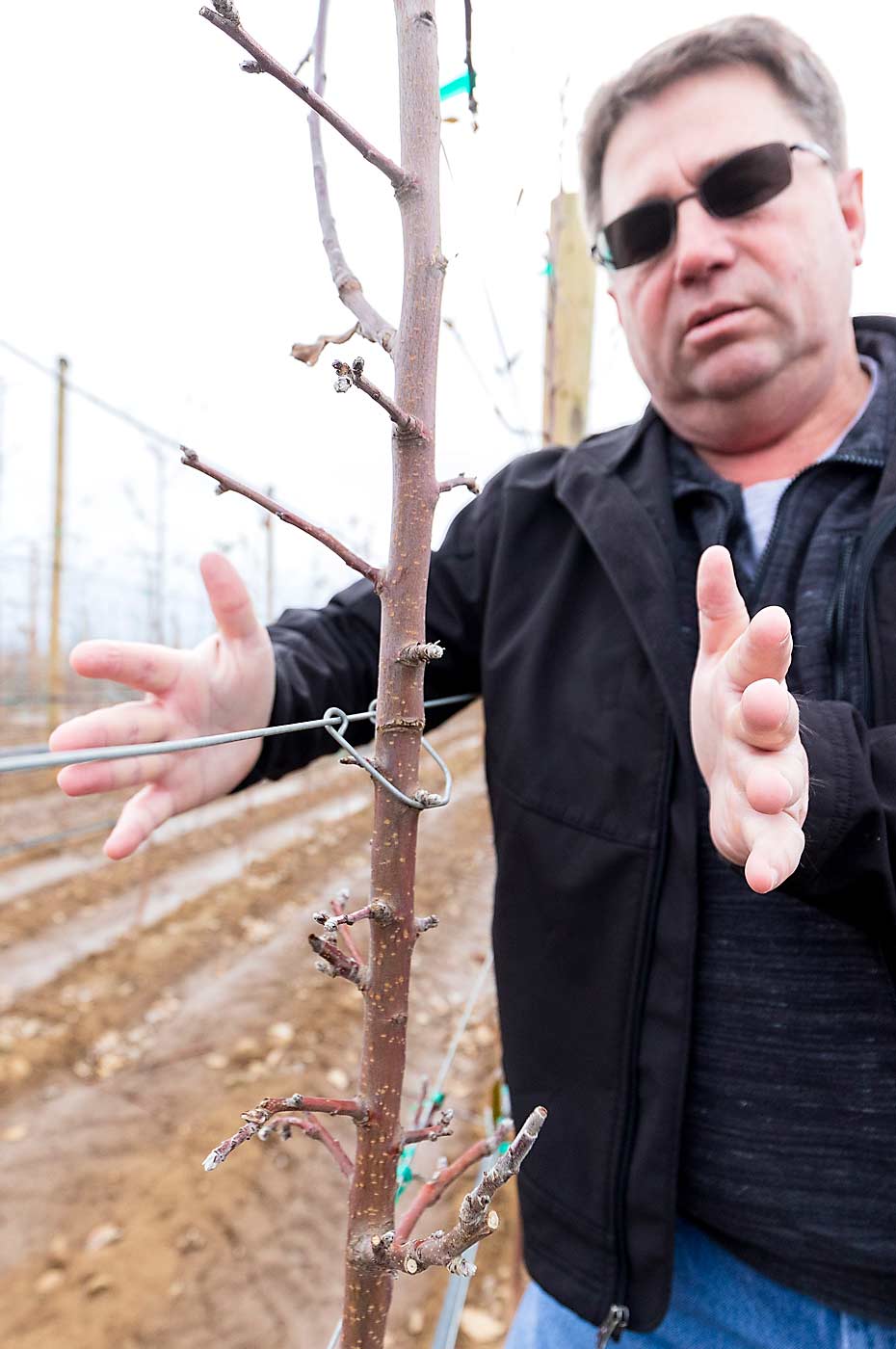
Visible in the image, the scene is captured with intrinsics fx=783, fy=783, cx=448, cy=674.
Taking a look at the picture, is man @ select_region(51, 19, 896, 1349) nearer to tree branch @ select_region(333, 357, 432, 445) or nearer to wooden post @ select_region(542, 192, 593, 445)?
tree branch @ select_region(333, 357, 432, 445)

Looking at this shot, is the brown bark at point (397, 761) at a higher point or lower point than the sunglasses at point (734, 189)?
lower

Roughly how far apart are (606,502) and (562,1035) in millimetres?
A: 1013

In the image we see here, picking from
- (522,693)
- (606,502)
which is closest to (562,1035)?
(522,693)

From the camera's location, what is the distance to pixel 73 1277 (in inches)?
104

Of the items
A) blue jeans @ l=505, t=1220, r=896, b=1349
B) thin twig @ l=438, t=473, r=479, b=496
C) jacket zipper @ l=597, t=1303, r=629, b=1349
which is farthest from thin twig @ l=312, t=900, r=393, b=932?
blue jeans @ l=505, t=1220, r=896, b=1349

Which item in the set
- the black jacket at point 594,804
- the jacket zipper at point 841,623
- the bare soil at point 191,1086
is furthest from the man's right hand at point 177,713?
the bare soil at point 191,1086

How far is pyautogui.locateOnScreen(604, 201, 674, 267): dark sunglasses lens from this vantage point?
1.52 metres

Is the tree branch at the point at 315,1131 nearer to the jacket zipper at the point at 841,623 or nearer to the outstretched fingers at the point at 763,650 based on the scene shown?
the outstretched fingers at the point at 763,650

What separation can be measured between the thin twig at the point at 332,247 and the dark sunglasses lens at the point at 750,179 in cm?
94

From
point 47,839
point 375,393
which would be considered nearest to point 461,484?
point 375,393

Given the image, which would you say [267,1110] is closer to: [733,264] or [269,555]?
[733,264]

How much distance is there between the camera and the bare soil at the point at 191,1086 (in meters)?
2.61

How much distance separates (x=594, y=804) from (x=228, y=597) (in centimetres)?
76

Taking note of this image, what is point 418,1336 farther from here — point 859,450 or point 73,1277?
point 859,450
